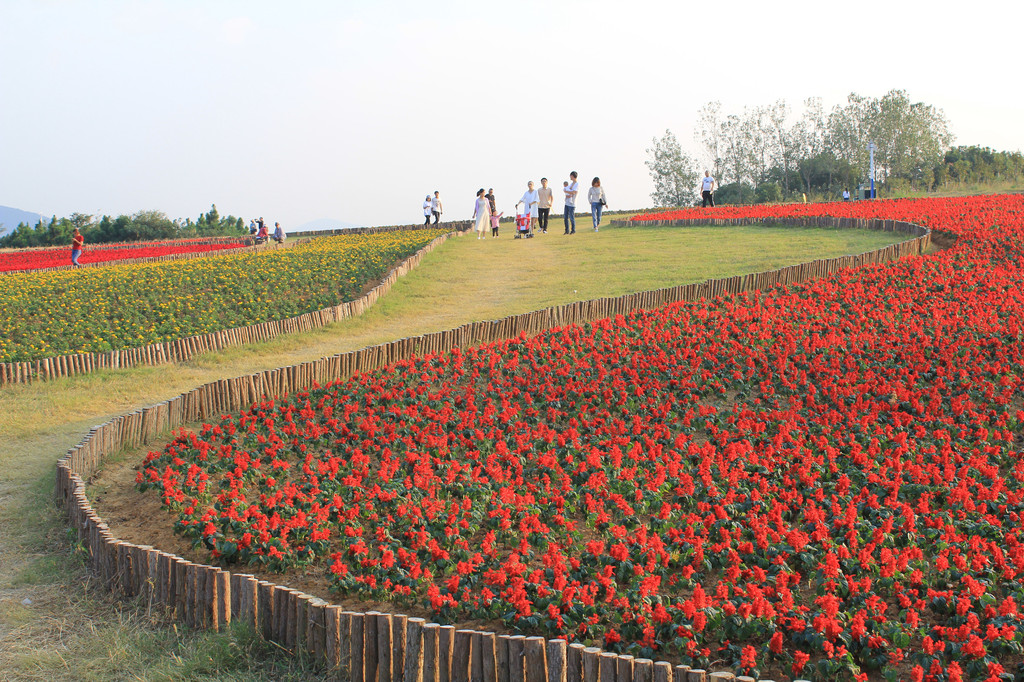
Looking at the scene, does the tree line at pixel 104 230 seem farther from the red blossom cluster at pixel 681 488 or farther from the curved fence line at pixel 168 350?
the red blossom cluster at pixel 681 488

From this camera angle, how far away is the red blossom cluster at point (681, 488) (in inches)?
217

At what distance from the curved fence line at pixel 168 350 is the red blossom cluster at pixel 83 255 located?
17.0 meters

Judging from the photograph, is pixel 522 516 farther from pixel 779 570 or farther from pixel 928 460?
pixel 928 460

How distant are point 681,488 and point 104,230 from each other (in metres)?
50.6

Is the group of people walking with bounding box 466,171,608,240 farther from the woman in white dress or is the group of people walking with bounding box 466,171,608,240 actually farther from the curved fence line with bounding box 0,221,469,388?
the curved fence line with bounding box 0,221,469,388

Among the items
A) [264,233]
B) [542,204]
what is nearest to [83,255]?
[264,233]

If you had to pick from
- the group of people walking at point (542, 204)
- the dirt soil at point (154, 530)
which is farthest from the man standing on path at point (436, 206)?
the dirt soil at point (154, 530)

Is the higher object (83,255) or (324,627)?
(83,255)

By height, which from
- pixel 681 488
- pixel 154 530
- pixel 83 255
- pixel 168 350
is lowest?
pixel 154 530

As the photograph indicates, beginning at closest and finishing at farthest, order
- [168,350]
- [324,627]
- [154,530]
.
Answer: [324,627] < [154,530] < [168,350]

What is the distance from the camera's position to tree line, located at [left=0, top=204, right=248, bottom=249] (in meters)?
48.3

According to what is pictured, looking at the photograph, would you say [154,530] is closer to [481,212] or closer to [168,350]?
[168,350]

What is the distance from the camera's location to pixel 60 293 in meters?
19.6

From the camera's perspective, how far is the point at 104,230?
50688 mm
